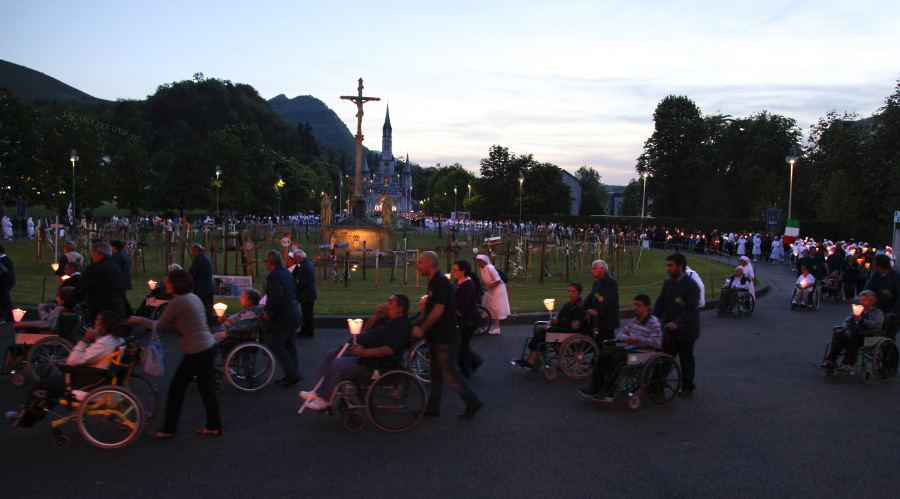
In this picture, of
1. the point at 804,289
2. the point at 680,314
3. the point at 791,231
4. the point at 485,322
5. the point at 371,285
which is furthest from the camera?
the point at 791,231

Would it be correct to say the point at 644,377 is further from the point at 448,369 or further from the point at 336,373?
the point at 336,373

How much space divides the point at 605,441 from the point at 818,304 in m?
13.8

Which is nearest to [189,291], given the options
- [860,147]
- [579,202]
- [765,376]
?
[765,376]

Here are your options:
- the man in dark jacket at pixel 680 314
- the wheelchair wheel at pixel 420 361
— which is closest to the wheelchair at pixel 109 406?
the wheelchair wheel at pixel 420 361

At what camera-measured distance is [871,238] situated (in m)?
36.8

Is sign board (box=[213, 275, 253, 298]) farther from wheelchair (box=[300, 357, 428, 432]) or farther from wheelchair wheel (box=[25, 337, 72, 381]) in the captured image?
wheelchair (box=[300, 357, 428, 432])

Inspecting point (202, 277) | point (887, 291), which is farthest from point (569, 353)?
point (202, 277)

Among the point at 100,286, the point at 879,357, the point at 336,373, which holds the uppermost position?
the point at 100,286

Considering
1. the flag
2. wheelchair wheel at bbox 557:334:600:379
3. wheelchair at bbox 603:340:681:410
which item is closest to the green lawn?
the flag

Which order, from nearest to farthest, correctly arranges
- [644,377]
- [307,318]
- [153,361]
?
[153,361] < [644,377] < [307,318]

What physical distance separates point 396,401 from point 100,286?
4.49m

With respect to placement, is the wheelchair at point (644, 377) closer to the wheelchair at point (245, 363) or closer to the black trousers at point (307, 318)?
the wheelchair at point (245, 363)

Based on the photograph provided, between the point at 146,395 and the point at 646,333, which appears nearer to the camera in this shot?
the point at 146,395

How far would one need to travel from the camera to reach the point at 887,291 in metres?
9.27
